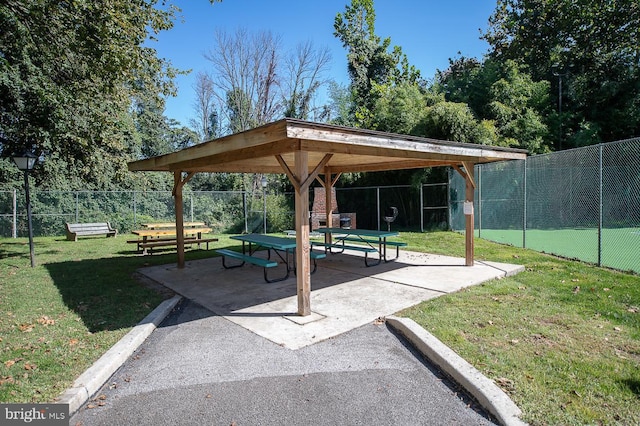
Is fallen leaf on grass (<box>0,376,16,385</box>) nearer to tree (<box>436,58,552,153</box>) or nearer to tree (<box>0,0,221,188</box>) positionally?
tree (<box>0,0,221,188</box>)

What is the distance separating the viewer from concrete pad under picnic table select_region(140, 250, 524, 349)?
15.0ft

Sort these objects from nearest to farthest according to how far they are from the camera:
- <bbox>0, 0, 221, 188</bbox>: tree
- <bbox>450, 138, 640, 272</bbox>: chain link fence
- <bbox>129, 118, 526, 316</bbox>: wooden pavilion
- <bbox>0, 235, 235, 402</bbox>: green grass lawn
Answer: <bbox>0, 235, 235, 402</bbox>: green grass lawn, <bbox>129, 118, 526, 316</bbox>: wooden pavilion, <bbox>0, 0, 221, 188</bbox>: tree, <bbox>450, 138, 640, 272</bbox>: chain link fence

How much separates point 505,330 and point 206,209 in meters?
14.9

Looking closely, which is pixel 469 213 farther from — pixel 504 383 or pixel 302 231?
pixel 504 383

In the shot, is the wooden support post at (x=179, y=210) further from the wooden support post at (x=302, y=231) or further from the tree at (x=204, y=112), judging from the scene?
the tree at (x=204, y=112)

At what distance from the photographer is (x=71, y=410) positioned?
110 inches

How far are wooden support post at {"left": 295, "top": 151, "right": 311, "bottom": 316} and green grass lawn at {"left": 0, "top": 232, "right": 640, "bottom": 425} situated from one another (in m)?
1.35

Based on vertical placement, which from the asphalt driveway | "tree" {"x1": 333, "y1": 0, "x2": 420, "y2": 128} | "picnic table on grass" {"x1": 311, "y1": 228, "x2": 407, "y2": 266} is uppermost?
"tree" {"x1": 333, "y1": 0, "x2": 420, "y2": 128}

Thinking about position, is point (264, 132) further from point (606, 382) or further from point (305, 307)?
point (606, 382)

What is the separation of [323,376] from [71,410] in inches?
76.9

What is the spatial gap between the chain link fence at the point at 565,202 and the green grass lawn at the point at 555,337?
149 inches

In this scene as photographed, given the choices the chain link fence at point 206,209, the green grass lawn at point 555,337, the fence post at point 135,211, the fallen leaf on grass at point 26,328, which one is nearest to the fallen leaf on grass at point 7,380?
the fallen leaf on grass at point 26,328

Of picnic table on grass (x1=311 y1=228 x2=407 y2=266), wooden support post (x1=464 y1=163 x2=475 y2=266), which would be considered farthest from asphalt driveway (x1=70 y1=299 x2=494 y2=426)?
wooden support post (x1=464 y1=163 x2=475 y2=266)

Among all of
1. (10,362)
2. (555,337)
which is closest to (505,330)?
(555,337)
